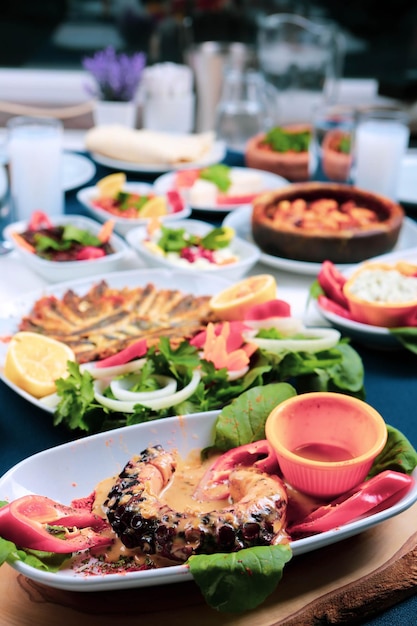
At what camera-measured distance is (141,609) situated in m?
0.97

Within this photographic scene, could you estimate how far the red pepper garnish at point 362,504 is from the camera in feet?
3.31

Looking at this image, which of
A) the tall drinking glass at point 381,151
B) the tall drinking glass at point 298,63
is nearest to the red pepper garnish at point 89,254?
the tall drinking glass at point 381,151

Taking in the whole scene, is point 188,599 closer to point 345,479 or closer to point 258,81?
point 345,479

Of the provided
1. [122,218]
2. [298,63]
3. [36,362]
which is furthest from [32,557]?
[298,63]

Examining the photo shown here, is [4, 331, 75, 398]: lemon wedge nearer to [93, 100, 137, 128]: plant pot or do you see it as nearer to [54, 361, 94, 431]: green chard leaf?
[54, 361, 94, 431]: green chard leaf

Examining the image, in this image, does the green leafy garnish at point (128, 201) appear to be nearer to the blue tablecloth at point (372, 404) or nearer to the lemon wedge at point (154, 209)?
the lemon wedge at point (154, 209)

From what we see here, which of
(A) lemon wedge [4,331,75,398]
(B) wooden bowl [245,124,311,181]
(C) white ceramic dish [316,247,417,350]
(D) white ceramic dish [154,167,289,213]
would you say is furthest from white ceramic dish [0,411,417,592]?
(B) wooden bowl [245,124,311,181]

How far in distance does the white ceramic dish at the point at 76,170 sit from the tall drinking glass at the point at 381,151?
96 cm

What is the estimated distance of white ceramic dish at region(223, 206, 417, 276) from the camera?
2.03 m

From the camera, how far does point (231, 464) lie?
116 cm

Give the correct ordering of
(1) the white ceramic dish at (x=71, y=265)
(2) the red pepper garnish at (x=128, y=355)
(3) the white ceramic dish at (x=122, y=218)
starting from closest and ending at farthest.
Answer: (2) the red pepper garnish at (x=128, y=355), (1) the white ceramic dish at (x=71, y=265), (3) the white ceramic dish at (x=122, y=218)

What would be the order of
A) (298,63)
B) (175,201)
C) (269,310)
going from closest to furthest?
(269,310) < (175,201) < (298,63)

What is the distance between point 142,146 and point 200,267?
1.05 meters

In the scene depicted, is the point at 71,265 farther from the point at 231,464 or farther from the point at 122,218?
the point at 231,464
